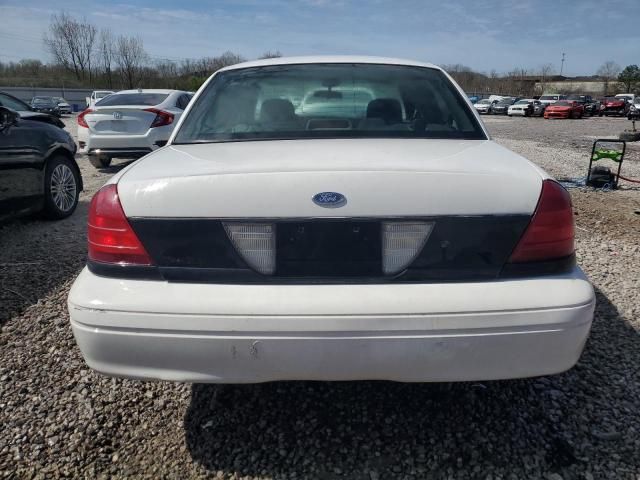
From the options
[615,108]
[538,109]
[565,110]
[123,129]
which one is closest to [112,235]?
[123,129]

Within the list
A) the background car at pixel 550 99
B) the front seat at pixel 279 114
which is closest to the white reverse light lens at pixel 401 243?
the front seat at pixel 279 114

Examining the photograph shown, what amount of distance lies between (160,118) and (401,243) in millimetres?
8216

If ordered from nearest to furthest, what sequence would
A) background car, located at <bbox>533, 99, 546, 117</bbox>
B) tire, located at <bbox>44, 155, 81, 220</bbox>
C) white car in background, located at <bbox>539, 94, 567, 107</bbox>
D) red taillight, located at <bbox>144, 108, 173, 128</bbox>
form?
1. tire, located at <bbox>44, 155, 81, 220</bbox>
2. red taillight, located at <bbox>144, 108, 173, 128</bbox>
3. background car, located at <bbox>533, 99, 546, 117</bbox>
4. white car in background, located at <bbox>539, 94, 567, 107</bbox>

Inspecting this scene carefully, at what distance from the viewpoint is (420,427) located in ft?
6.89

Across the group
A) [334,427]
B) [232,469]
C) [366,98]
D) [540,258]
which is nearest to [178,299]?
[232,469]

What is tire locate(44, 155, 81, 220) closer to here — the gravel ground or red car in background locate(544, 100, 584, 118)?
the gravel ground

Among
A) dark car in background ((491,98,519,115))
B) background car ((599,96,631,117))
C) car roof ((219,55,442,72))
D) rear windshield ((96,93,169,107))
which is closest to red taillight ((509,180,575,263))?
car roof ((219,55,442,72))

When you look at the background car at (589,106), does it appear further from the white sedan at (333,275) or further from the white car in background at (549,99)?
the white sedan at (333,275)

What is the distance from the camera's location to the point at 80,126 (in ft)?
29.9

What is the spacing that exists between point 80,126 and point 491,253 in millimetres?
9247

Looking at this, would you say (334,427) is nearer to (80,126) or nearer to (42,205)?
(42,205)

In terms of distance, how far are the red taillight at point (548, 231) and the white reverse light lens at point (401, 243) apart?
12.8 inches

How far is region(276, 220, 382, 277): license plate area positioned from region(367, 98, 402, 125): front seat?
1.11m

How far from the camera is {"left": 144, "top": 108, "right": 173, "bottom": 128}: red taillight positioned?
29.0 feet
